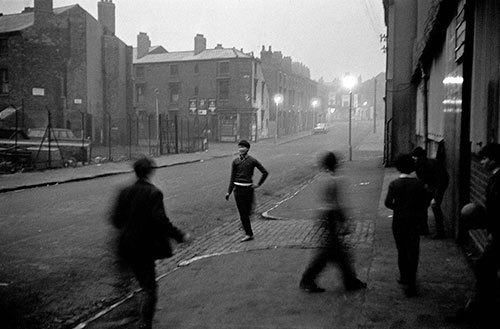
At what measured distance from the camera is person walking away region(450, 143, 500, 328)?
416cm

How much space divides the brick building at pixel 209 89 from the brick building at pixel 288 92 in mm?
6524

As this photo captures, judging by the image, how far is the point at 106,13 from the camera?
160ft

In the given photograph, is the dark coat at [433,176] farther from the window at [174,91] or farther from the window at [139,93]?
the window at [139,93]

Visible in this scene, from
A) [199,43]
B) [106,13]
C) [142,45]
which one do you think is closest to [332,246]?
[106,13]

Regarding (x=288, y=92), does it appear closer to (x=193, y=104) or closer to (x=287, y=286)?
(x=193, y=104)

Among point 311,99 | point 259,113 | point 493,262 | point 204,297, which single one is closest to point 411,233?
point 493,262

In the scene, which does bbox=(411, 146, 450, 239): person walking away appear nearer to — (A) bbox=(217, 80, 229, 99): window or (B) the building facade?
(B) the building facade

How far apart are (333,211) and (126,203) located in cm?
251

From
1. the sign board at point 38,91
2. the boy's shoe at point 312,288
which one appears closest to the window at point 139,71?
the sign board at point 38,91

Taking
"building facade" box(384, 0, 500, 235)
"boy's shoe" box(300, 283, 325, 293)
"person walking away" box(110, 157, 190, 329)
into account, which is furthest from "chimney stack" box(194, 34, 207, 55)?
"person walking away" box(110, 157, 190, 329)

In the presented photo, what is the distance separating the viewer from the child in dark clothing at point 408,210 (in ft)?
18.4

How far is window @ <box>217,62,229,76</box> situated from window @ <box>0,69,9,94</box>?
886 inches

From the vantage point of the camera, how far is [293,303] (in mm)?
5691

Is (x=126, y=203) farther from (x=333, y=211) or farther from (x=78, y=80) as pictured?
(x=78, y=80)
